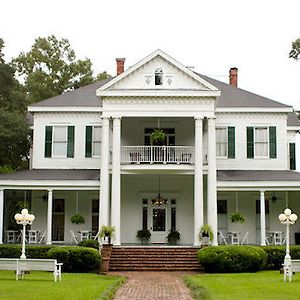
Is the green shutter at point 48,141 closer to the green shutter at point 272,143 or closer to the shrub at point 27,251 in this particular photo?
the shrub at point 27,251

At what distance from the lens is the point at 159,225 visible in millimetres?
32594

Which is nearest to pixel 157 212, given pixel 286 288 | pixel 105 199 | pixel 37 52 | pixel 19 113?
pixel 105 199

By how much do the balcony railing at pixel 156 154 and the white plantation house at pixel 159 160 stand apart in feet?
0.17

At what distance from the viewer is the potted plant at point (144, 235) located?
104 ft

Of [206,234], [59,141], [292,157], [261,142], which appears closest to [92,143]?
[59,141]

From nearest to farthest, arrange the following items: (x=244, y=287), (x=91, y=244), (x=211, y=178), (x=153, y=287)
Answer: (x=244, y=287)
(x=153, y=287)
(x=91, y=244)
(x=211, y=178)

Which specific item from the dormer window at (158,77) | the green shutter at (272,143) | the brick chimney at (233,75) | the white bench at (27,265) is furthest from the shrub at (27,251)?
the brick chimney at (233,75)

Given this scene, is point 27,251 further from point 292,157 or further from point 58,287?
point 292,157

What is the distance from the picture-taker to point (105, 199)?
96.8 ft

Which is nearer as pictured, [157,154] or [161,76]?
[161,76]

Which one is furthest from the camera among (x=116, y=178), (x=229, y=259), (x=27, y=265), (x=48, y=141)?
(x=48, y=141)

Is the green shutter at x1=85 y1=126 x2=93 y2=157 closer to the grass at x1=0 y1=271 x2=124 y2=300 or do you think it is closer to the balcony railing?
the balcony railing

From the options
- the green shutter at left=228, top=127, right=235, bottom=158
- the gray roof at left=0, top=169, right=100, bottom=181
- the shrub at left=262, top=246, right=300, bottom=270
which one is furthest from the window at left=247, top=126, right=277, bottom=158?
the gray roof at left=0, top=169, right=100, bottom=181

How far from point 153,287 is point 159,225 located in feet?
42.9
